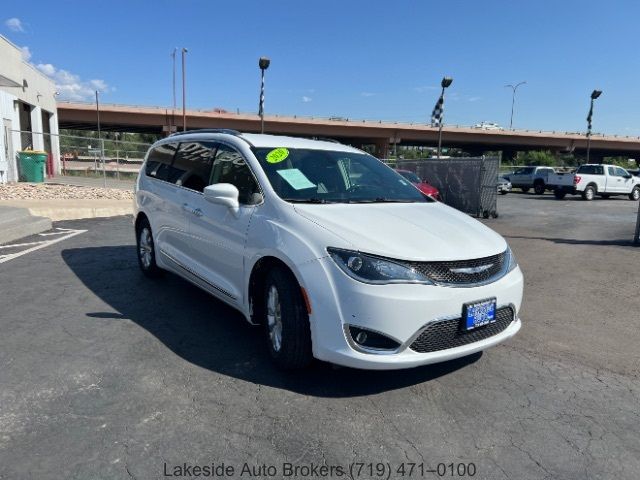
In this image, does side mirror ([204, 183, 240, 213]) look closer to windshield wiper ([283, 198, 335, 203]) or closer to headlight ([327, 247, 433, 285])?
windshield wiper ([283, 198, 335, 203])

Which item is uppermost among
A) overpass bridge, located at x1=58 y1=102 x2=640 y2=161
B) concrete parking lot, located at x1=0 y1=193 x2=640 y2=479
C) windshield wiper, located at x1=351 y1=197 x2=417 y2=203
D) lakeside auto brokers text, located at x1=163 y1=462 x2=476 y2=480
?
overpass bridge, located at x1=58 y1=102 x2=640 y2=161

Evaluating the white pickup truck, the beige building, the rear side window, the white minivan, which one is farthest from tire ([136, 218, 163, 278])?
the rear side window

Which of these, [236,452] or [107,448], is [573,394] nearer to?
[236,452]

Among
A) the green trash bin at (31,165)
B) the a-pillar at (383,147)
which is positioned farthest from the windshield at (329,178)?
the a-pillar at (383,147)

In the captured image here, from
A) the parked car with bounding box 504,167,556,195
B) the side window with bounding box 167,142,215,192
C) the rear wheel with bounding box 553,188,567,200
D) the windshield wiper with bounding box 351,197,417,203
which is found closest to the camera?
the windshield wiper with bounding box 351,197,417,203

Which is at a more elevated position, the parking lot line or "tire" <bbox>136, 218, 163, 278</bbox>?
"tire" <bbox>136, 218, 163, 278</bbox>

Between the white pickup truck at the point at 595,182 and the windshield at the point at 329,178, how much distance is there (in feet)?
74.0

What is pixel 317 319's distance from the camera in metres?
3.16

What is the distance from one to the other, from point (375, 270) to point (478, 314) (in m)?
0.79

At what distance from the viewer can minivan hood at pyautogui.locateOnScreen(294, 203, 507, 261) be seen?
315 cm

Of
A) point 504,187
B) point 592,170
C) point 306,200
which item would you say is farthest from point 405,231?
point 504,187

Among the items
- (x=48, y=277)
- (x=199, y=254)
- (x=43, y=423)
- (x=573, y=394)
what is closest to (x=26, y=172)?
(x=48, y=277)

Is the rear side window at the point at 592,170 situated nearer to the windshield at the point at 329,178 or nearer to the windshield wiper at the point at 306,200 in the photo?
the windshield at the point at 329,178

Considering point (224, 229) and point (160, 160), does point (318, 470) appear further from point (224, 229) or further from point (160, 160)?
point (160, 160)
